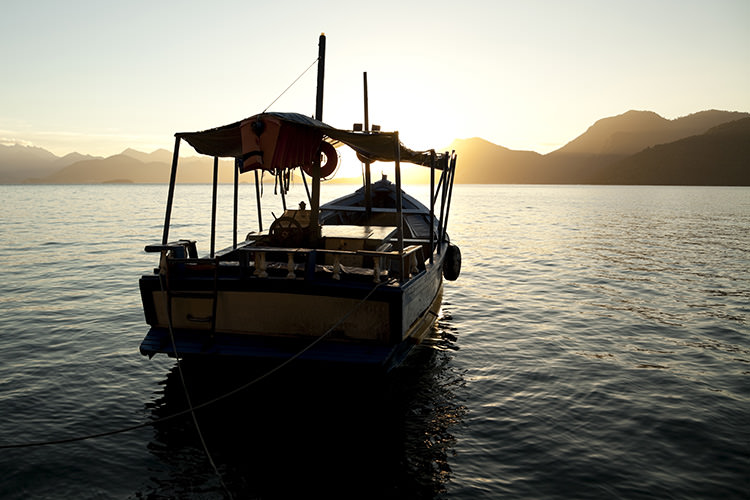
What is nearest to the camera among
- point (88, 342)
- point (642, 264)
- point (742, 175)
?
point (88, 342)

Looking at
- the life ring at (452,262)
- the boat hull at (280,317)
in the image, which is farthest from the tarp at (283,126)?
the life ring at (452,262)

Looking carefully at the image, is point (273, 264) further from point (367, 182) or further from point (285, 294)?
point (367, 182)

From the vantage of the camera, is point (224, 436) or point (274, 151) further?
point (274, 151)

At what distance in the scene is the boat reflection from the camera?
18.5 ft

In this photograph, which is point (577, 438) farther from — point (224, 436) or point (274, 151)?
Answer: point (274, 151)

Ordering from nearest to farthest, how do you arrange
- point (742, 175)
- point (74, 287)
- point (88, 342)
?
1. point (88, 342)
2. point (74, 287)
3. point (742, 175)

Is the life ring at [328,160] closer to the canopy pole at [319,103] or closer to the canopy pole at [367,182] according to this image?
the canopy pole at [319,103]

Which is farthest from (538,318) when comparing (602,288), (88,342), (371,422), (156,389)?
(88,342)

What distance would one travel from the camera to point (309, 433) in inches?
264

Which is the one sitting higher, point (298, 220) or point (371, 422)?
point (298, 220)

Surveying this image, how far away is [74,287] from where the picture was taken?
1625 cm

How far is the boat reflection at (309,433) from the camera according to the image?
5.63 m

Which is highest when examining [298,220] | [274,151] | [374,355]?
[274,151]

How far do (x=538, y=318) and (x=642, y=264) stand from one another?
455 inches
